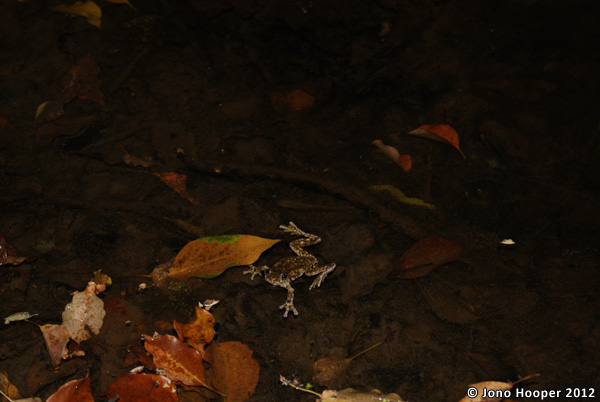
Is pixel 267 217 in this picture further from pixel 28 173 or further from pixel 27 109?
pixel 27 109

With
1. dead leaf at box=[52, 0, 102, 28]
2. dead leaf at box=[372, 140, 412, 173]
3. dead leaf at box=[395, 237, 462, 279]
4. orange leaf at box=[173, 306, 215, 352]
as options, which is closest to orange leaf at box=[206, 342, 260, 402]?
orange leaf at box=[173, 306, 215, 352]

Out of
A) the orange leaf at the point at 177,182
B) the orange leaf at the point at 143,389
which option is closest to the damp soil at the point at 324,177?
the orange leaf at the point at 177,182

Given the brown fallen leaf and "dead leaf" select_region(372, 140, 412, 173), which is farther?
"dead leaf" select_region(372, 140, 412, 173)

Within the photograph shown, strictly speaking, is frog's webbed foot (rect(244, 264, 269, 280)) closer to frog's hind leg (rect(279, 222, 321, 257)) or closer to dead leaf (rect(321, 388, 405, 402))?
frog's hind leg (rect(279, 222, 321, 257))

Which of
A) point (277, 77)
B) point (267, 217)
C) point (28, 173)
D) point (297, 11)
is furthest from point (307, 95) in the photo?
point (28, 173)

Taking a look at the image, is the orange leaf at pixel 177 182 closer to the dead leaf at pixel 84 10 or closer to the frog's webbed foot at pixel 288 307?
the frog's webbed foot at pixel 288 307

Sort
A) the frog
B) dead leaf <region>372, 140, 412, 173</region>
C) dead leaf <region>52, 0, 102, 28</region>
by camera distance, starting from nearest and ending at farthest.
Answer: the frog < dead leaf <region>372, 140, 412, 173</region> < dead leaf <region>52, 0, 102, 28</region>

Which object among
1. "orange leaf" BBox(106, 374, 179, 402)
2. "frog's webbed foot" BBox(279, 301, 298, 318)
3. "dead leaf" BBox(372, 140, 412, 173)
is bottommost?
"orange leaf" BBox(106, 374, 179, 402)

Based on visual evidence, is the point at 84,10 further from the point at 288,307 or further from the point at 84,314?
the point at 288,307
